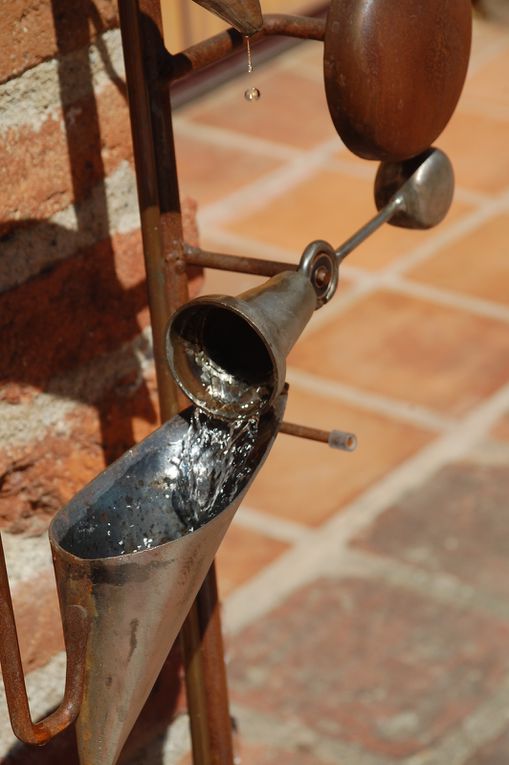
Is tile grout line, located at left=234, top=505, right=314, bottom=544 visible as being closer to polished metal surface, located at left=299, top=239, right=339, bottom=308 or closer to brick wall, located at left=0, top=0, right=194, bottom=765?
brick wall, located at left=0, top=0, right=194, bottom=765

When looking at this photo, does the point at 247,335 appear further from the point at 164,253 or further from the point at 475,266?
the point at 475,266

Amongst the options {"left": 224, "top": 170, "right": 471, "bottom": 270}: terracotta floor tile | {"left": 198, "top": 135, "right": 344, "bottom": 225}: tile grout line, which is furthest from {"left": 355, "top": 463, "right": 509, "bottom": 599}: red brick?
{"left": 198, "top": 135, "right": 344, "bottom": 225}: tile grout line

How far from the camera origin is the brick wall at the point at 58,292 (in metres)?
0.83

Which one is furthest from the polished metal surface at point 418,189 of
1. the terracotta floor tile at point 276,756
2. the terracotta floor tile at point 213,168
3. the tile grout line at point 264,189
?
the terracotta floor tile at point 213,168

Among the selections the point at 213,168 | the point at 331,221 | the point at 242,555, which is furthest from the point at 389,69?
the point at 213,168

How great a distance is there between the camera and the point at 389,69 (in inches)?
29.5

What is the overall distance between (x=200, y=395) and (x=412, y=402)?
1.55 metres

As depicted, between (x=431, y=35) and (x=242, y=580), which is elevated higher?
(x=431, y=35)

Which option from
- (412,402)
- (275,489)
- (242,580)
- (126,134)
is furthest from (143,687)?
(412,402)

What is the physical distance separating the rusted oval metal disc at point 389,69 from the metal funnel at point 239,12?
0.10m

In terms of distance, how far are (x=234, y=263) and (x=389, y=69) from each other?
0.14m

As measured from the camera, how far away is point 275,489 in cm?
208

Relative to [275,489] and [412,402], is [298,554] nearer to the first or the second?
[275,489]

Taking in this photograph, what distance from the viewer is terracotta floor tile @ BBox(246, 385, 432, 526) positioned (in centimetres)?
205
